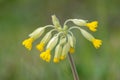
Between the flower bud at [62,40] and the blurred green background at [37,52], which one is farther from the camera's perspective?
the blurred green background at [37,52]

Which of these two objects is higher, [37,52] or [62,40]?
[62,40]

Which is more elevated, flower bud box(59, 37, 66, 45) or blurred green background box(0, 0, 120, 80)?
flower bud box(59, 37, 66, 45)

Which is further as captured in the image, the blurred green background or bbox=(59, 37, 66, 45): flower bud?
the blurred green background

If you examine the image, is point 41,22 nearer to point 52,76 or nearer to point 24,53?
point 24,53

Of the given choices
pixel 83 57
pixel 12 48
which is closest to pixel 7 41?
pixel 12 48

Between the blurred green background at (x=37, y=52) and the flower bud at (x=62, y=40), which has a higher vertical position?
the flower bud at (x=62, y=40)

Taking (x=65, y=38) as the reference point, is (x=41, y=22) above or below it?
below

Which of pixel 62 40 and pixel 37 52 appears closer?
pixel 62 40

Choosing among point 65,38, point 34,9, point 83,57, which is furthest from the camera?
point 34,9
